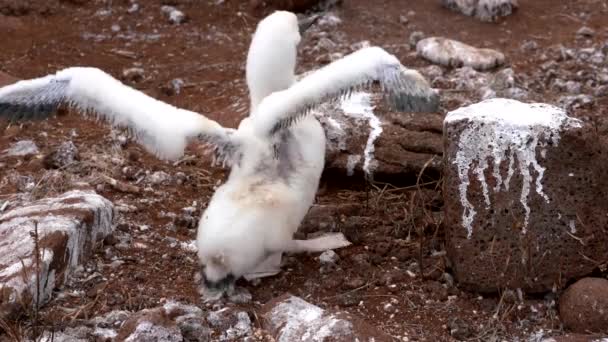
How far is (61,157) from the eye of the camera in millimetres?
5473

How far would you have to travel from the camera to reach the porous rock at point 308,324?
342cm

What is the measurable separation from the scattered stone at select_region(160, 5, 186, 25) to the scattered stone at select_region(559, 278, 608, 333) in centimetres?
490

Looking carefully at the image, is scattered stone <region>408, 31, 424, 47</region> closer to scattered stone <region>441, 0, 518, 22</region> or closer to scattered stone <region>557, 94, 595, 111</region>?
scattered stone <region>441, 0, 518, 22</region>

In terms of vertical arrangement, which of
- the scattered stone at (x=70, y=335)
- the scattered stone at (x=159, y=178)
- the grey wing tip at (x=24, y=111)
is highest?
the grey wing tip at (x=24, y=111)

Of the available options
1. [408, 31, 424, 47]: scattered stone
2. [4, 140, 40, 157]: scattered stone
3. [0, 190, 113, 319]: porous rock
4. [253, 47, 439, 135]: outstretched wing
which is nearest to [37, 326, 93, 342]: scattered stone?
[0, 190, 113, 319]: porous rock

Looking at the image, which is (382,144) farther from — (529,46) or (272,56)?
(529,46)

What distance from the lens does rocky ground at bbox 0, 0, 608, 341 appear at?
12.6 feet

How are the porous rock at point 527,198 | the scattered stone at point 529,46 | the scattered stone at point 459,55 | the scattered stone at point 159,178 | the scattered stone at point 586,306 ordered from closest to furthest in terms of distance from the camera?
the scattered stone at point 586,306 → the porous rock at point 527,198 → the scattered stone at point 159,178 → the scattered stone at point 459,55 → the scattered stone at point 529,46

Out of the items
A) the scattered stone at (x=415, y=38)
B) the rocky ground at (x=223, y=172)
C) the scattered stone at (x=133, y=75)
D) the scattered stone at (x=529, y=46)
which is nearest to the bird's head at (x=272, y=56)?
the rocky ground at (x=223, y=172)

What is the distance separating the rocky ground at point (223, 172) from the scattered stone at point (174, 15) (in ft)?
0.04

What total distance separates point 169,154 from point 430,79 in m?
2.79

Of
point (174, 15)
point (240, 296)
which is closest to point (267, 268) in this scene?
point (240, 296)

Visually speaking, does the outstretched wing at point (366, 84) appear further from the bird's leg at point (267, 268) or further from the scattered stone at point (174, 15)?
the scattered stone at point (174, 15)

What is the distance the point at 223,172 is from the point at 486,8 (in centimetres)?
319
